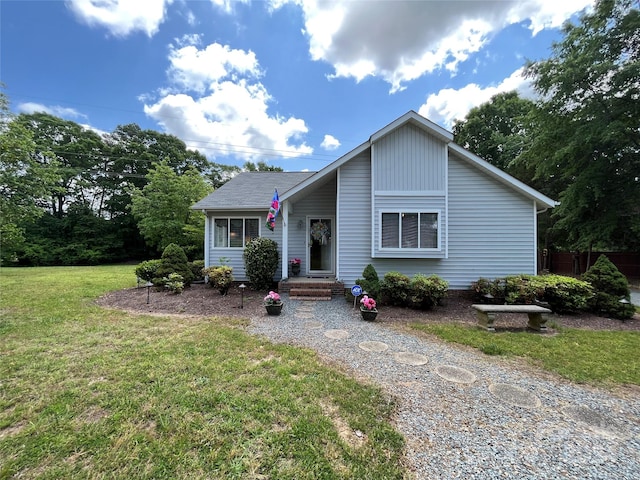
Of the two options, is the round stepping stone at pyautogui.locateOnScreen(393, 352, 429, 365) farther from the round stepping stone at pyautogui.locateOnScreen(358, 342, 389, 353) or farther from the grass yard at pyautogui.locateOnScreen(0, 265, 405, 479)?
the grass yard at pyautogui.locateOnScreen(0, 265, 405, 479)

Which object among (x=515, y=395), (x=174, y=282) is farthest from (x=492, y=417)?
(x=174, y=282)

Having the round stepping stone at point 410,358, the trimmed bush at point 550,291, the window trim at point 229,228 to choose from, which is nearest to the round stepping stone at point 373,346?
the round stepping stone at point 410,358

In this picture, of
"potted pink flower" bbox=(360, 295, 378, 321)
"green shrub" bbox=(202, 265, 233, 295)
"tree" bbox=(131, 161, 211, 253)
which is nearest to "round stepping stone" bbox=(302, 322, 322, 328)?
"potted pink flower" bbox=(360, 295, 378, 321)

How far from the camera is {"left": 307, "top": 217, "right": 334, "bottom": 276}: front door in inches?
404

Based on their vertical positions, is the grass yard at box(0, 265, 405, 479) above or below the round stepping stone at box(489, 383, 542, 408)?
above

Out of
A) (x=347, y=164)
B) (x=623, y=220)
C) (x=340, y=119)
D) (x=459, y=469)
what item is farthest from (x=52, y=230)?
(x=623, y=220)

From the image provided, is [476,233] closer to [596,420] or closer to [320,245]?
[320,245]

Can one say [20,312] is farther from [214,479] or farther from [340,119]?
[340,119]

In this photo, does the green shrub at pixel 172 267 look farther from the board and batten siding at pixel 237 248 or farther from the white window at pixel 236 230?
the white window at pixel 236 230

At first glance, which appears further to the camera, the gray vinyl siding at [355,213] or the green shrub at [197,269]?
the green shrub at [197,269]

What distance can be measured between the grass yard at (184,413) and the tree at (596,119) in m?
15.2

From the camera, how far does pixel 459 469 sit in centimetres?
199

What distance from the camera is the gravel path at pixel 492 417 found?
2.05m

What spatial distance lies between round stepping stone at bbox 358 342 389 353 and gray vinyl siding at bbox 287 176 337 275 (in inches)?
226
